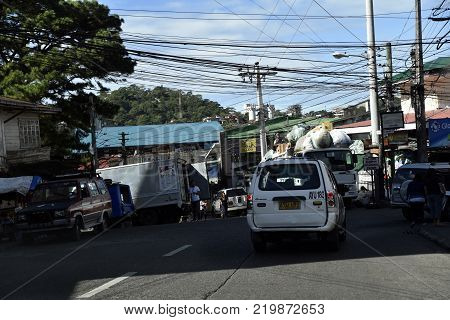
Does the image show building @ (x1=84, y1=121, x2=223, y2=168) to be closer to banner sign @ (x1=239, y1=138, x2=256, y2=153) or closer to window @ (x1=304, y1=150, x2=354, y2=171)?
banner sign @ (x1=239, y1=138, x2=256, y2=153)

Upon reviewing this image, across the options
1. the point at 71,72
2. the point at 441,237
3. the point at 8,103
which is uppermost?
the point at 71,72

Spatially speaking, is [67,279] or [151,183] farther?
[151,183]

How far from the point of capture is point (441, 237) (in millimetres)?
13023

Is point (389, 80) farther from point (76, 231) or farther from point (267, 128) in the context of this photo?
point (267, 128)

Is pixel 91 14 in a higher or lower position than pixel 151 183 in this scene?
higher

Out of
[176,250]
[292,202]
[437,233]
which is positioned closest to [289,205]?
[292,202]

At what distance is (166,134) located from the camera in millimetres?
56969

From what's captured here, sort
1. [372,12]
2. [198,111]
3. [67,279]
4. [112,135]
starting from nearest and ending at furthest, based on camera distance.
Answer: [67,279], [372,12], [112,135], [198,111]

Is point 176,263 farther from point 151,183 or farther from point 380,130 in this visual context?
point 380,130

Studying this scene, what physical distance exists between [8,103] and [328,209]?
19.0 metres

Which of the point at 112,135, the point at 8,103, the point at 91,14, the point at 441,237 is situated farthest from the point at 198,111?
the point at 441,237

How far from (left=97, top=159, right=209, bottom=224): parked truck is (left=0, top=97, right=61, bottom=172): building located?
15.5ft

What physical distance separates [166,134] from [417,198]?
4292 centimetres

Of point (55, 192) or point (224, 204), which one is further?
point (224, 204)
